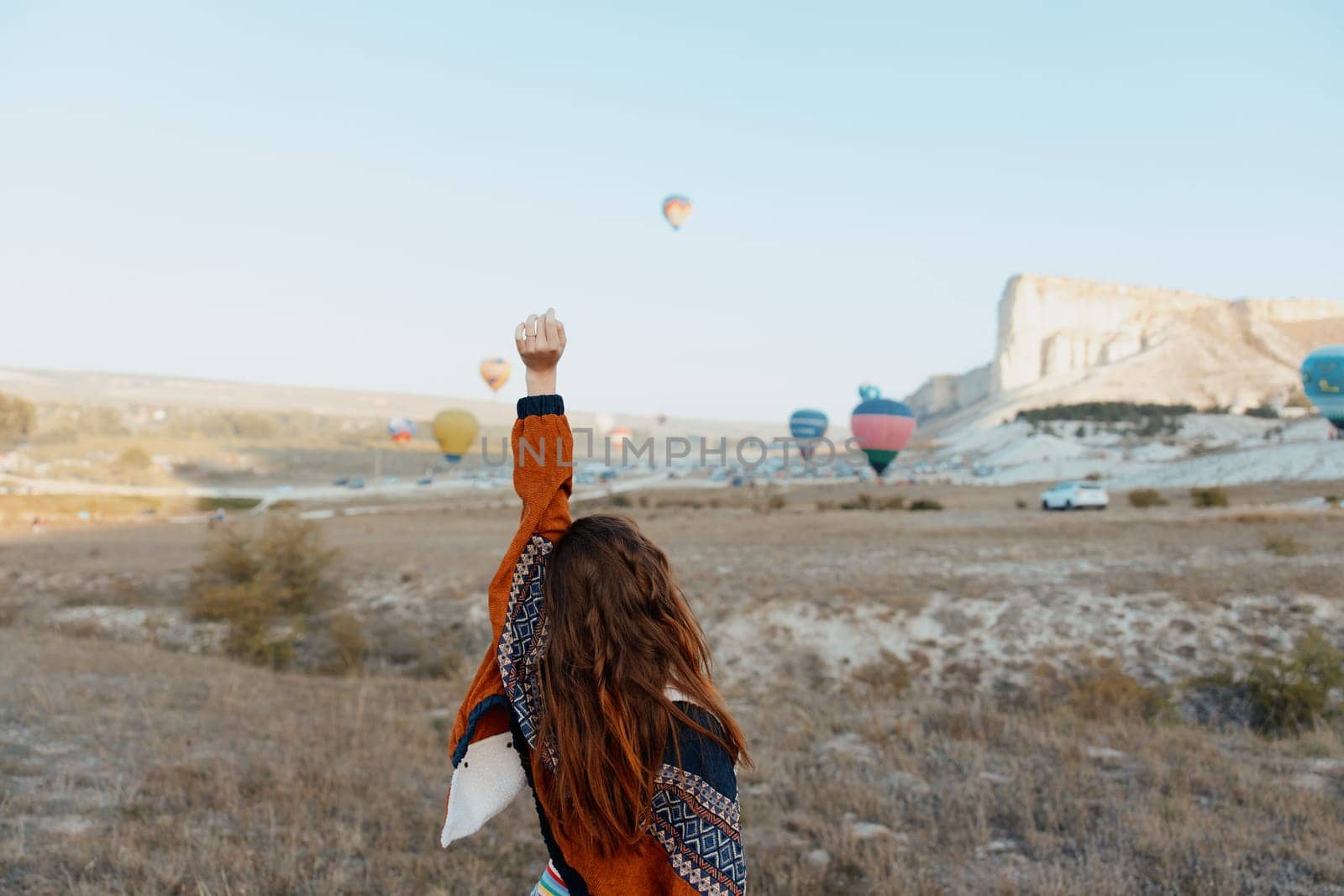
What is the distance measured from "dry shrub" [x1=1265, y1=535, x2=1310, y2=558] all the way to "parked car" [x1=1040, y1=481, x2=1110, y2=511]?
16.0 m

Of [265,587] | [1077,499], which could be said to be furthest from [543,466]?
[1077,499]

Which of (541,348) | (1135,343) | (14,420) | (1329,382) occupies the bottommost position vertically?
(541,348)

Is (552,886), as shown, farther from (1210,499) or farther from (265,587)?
(1210,499)

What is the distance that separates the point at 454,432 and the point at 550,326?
54775 mm

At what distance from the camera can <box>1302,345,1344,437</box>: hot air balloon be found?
3641cm

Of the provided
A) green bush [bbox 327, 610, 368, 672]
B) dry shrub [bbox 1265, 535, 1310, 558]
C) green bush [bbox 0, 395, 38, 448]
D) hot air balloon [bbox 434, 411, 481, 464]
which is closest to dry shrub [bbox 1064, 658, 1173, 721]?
dry shrub [bbox 1265, 535, 1310, 558]

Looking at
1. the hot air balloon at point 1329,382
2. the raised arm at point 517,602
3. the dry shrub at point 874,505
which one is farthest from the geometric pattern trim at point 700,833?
the hot air balloon at point 1329,382

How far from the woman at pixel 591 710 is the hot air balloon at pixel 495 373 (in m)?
55.3

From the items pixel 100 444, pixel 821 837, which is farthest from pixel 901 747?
pixel 100 444

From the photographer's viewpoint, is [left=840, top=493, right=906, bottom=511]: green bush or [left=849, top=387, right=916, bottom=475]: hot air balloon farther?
[left=840, top=493, right=906, bottom=511]: green bush

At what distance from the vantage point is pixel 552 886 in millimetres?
1972

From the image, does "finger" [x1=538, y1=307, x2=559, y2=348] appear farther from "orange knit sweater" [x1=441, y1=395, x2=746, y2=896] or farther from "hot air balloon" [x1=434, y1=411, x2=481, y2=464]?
"hot air balloon" [x1=434, y1=411, x2=481, y2=464]

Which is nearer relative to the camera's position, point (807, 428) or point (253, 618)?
point (253, 618)

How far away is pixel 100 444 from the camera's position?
290ft
